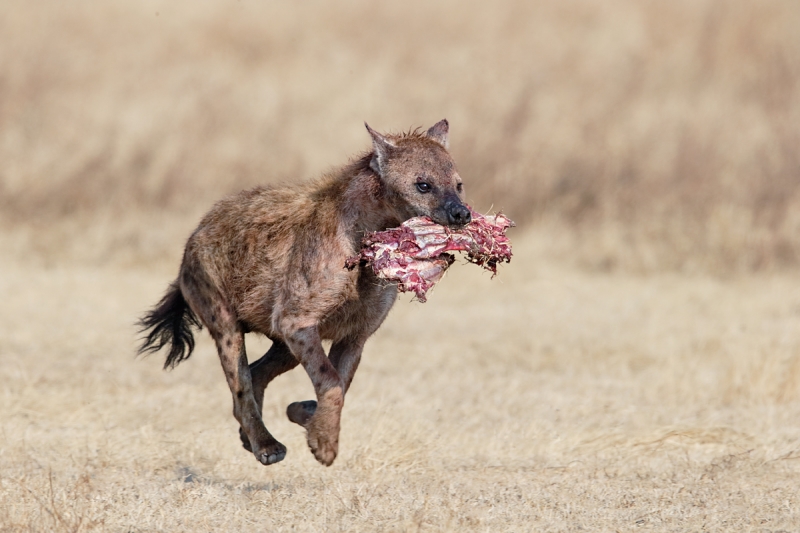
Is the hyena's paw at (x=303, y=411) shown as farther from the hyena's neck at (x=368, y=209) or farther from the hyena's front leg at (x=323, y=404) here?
the hyena's neck at (x=368, y=209)

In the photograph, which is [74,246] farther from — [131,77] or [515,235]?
[515,235]

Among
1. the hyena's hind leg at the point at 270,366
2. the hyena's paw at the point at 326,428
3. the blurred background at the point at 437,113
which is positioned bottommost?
the hyena's paw at the point at 326,428

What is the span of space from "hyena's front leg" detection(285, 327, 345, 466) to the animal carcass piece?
457 mm

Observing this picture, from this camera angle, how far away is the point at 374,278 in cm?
604

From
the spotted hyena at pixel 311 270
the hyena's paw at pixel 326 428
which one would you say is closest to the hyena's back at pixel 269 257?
the spotted hyena at pixel 311 270

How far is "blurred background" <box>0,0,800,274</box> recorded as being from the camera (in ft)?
48.1

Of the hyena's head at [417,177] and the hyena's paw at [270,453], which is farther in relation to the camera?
the hyena's paw at [270,453]

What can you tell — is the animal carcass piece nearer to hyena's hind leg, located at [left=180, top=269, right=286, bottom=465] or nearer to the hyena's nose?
the hyena's nose

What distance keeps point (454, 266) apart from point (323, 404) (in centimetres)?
760

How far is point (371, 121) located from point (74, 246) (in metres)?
4.49

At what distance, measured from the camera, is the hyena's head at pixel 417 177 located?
5883 millimetres

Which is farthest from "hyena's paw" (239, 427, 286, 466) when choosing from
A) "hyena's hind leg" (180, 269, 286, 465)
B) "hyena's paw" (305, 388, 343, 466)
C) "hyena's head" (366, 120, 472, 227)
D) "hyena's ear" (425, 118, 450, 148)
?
"hyena's ear" (425, 118, 450, 148)

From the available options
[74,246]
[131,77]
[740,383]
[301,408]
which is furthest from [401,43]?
[301,408]

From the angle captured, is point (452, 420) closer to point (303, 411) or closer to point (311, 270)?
point (303, 411)
